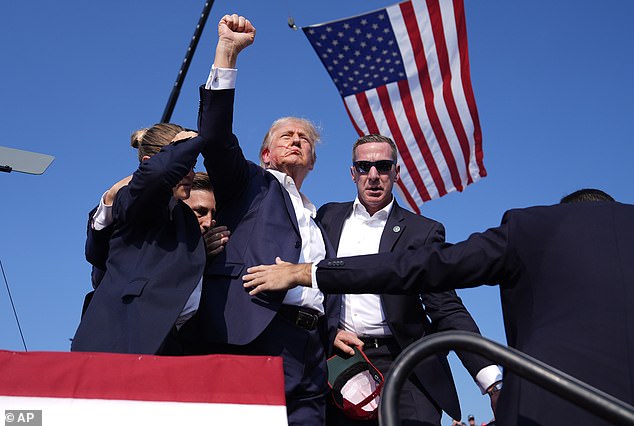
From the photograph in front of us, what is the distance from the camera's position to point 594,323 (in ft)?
8.63

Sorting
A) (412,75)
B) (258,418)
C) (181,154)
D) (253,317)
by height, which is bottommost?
(258,418)

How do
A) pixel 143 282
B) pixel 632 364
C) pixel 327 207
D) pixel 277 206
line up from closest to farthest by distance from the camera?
pixel 632 364 < pixel 143 282 < pixel 277 206 < pixel 327 207

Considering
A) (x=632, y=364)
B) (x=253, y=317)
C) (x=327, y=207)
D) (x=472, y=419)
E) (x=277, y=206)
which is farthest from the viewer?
(x=472, y=419)

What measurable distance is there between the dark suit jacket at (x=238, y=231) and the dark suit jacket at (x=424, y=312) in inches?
19.6

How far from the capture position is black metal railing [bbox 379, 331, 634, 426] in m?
2.14

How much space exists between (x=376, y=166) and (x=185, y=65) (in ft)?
12.5

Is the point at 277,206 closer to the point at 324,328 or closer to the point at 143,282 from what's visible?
the point at 324,328

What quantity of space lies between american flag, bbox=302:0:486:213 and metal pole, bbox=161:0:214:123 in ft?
5.03

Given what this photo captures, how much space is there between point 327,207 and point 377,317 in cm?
98

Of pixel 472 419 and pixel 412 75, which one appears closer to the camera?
pixel 412 75

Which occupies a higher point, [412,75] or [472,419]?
[412,75]

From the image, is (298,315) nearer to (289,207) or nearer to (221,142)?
(289,207)

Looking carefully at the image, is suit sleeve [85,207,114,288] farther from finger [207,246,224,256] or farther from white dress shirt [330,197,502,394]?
white dress shirt [330,197,502,394]

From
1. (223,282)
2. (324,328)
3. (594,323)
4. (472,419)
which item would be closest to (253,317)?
(223,282)
